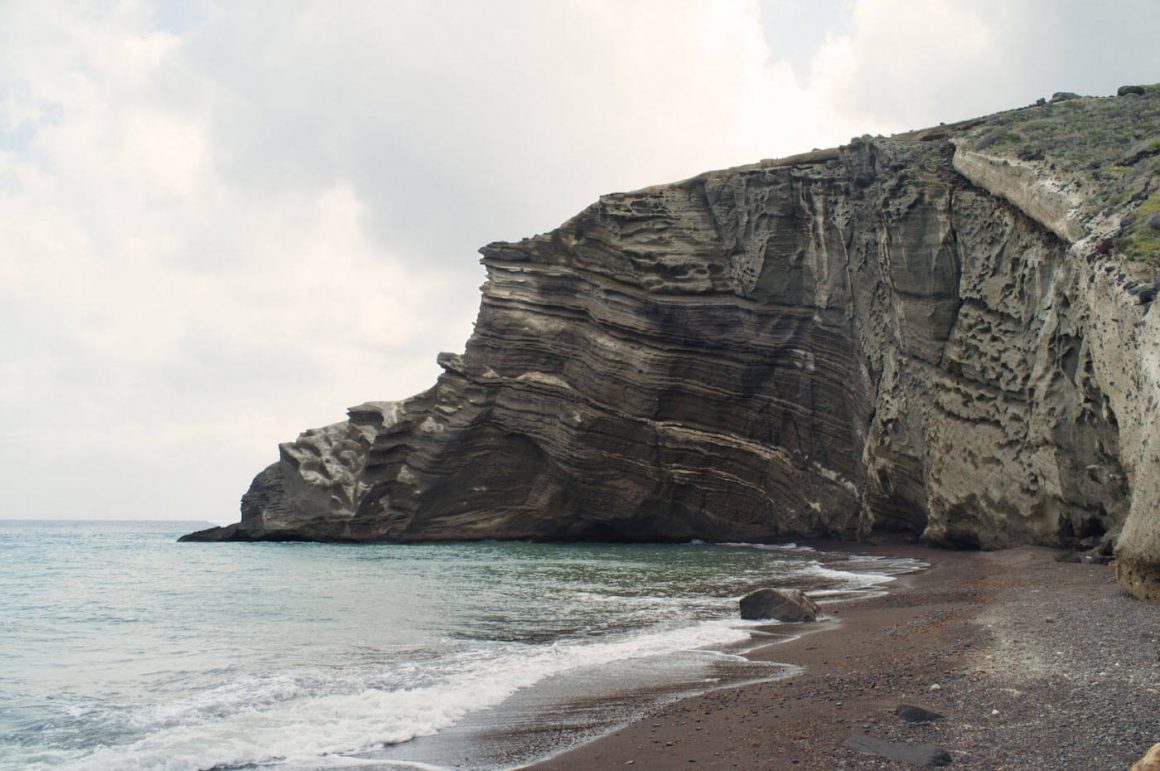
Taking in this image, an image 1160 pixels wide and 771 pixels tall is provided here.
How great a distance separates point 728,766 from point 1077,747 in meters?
2.11

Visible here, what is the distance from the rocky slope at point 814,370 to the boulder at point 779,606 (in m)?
4.40

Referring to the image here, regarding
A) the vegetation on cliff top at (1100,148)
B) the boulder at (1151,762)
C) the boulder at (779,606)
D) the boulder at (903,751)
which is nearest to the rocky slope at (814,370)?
the vegetation on cliff top at (1100,148)

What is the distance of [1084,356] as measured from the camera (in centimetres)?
1834

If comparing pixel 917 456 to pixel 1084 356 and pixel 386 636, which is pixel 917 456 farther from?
pixel 386 636

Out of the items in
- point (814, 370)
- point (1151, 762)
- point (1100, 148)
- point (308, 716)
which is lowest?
point (308, 716)

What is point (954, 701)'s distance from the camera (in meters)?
6.48

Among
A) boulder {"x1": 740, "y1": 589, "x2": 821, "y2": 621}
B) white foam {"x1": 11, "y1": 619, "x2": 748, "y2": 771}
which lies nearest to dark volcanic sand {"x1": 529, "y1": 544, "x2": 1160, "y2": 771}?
white foam {"x1": 11, "y1": 619, "x2": 748, "y2": 771}

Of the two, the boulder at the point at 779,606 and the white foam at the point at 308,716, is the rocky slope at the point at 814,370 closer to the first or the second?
the boulder at the point at 779,606

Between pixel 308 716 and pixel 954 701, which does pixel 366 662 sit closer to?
pixel 308 716

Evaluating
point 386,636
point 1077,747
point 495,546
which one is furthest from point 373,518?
Result: point 1077,747

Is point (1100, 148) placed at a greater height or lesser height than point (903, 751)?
greater

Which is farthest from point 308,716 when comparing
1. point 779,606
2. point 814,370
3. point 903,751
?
point 814,370

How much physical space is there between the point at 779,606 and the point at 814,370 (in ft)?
71.1

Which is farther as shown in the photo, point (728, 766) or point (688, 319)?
point (688, 319)
